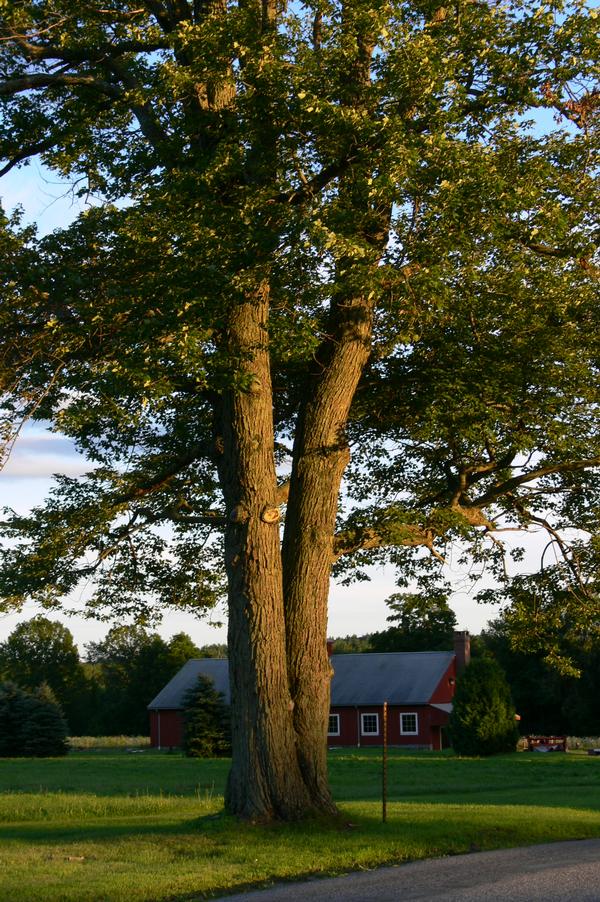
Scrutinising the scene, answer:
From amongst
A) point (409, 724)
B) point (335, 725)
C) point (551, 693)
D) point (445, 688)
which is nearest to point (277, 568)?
point (409, 724)

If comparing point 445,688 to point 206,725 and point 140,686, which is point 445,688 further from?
point 140,686

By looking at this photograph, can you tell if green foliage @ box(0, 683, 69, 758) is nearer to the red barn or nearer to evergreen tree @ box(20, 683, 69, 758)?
evergreen tree @ box(20, 683, 69, 758)

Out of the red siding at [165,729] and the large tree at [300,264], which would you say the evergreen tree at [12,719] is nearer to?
the red siding at [165,729]

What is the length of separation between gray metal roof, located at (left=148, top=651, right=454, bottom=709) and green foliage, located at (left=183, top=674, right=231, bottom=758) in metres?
8.26

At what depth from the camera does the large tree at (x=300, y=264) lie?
13734 mm

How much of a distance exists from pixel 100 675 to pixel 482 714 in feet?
220

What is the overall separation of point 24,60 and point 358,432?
8.06 metres

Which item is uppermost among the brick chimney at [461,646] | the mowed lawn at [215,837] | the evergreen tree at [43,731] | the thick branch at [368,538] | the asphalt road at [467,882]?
the brick chimney at [461,646]

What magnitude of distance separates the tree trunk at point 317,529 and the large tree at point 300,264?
0.03 m

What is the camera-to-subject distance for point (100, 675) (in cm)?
10669

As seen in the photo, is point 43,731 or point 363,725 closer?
point 43,731

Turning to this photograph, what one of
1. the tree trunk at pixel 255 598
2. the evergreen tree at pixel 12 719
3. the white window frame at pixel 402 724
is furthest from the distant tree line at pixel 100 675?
the tree trunk at pixel 255 598

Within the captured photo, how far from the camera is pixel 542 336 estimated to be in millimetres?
16812

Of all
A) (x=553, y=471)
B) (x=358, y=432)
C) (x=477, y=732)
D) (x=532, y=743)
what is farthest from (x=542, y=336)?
(x=532, y=743)
